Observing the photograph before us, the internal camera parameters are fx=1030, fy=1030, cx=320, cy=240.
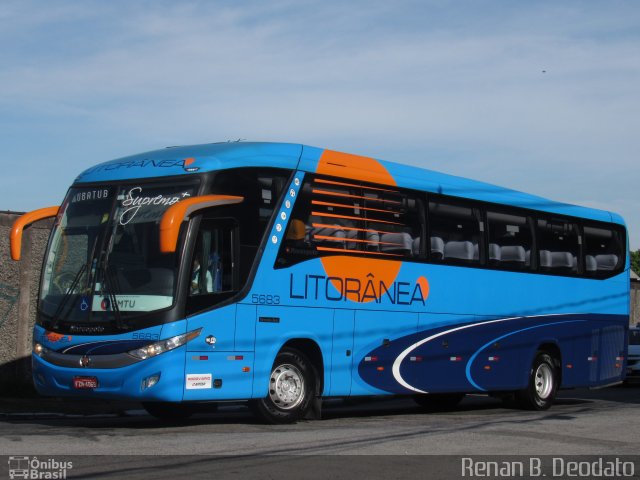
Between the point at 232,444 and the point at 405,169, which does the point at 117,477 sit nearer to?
the point at 232,444

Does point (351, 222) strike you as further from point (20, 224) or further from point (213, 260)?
point (20, 224)

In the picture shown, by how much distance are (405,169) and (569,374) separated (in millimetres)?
5857

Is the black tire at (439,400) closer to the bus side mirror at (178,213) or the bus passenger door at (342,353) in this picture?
the bus passenger door at (342,353)

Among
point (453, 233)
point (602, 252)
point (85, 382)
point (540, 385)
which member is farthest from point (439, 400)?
point (85, 382)

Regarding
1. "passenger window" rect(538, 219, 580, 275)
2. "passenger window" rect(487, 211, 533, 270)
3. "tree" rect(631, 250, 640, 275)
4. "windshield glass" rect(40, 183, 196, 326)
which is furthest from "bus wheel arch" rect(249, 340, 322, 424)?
"tree" rect(631, 250, 640, 275)

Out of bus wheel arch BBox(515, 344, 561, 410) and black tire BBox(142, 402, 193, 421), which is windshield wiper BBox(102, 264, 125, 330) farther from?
bus wheel arch BBox(515, 344, 561, 410)

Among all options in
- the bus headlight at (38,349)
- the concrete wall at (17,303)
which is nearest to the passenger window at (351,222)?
the bus headlight at (38,349)

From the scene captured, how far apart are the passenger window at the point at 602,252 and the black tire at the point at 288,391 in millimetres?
7861

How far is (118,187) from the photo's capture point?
13359mm

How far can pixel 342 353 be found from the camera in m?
14.5

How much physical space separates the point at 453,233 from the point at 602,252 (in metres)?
5.15

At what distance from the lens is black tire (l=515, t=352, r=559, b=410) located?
18312 mm

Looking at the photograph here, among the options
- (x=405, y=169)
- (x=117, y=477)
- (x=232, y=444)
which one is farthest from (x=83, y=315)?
(x=405, y=169)

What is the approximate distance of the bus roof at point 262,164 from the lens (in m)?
13.2
